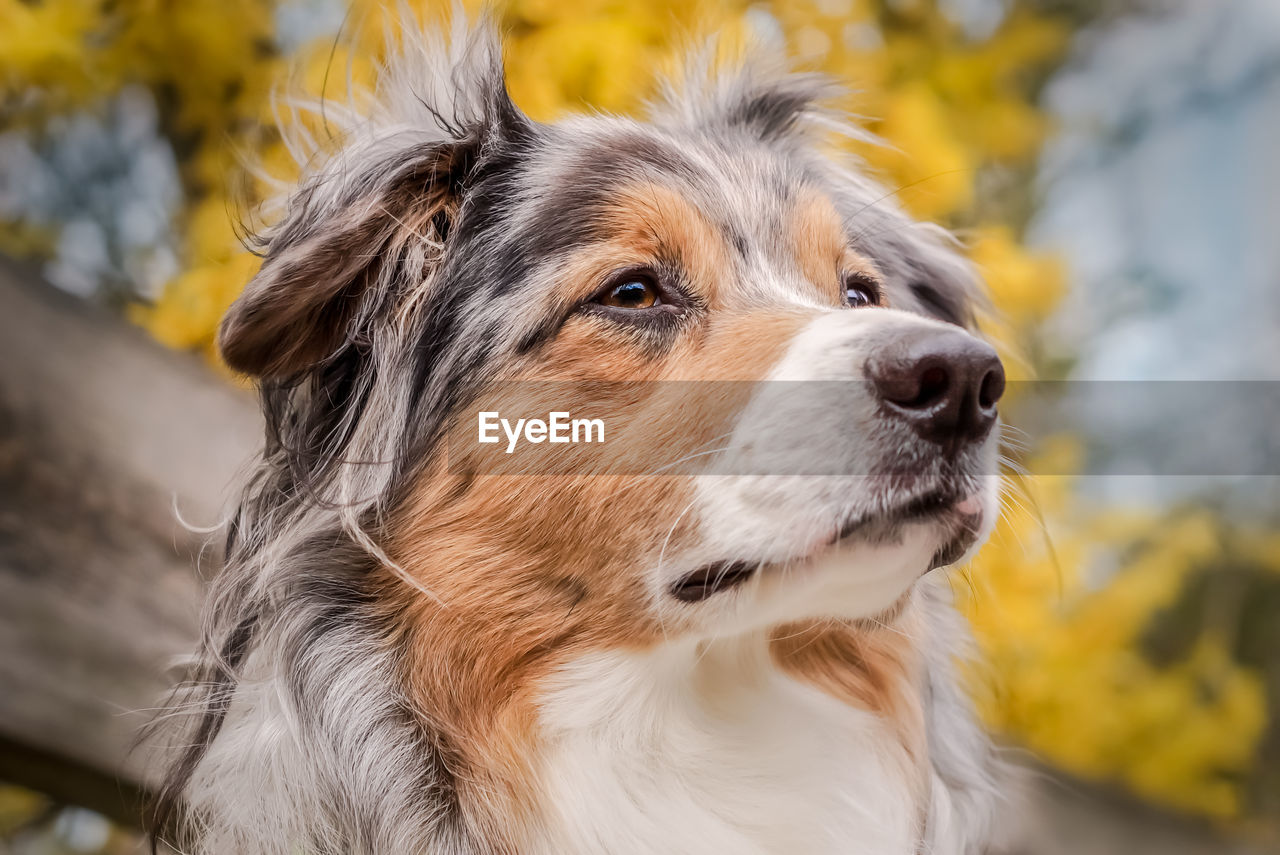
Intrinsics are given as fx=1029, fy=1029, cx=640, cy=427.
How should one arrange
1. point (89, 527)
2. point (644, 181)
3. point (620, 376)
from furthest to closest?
point (89, 527)
point (644, 181)
point (620, 376)

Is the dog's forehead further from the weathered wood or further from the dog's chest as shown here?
the weathered wood

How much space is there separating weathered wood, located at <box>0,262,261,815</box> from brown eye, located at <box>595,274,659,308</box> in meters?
1.52

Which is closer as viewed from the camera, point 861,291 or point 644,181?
point 644,181

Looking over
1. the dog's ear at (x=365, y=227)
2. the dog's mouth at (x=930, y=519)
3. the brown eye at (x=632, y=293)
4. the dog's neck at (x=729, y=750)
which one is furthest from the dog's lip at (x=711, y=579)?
the dog's ear at (x=365, y=227)

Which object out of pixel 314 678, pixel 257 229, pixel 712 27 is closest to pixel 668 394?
pixel 314 678

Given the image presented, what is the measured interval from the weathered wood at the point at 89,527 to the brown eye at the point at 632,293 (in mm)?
1523

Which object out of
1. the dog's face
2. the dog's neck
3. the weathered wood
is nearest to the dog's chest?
the dog's neck

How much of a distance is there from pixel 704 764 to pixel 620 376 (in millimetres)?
701

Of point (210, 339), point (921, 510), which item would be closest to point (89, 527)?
point (210, 339)

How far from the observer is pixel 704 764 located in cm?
182

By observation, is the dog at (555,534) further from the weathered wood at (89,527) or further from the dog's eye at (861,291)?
the weathered wood at (89,527)

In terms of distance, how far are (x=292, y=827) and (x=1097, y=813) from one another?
116 inches

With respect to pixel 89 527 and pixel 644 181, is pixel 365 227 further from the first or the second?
pixel 89 527

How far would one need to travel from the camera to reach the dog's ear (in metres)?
1.69
